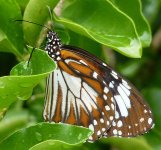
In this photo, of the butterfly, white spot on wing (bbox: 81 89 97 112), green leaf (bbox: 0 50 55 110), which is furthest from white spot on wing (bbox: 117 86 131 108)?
green leaf (bbox: 0 50 55 110)

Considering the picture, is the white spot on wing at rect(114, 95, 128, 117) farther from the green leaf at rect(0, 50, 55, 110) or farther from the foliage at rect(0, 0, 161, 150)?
the green leaf at rect(0, 50, 55, 110)

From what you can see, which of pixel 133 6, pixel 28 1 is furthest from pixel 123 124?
pixel 28 1

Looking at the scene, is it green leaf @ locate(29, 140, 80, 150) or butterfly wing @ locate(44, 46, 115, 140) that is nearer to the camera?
green leaf @ locate(29, 140, 80, 150)

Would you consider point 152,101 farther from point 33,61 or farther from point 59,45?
point 33,61

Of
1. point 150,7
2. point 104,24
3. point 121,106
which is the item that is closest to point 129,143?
point 121,106

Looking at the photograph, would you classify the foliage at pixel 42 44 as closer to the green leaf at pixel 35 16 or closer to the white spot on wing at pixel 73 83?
the green leaf at pixel 35 16

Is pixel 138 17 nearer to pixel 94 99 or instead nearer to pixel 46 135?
pixel 94 99

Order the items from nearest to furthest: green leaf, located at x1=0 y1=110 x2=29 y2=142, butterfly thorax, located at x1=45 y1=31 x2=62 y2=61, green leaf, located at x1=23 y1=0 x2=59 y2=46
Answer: green leaf, located at x1=23 y1=0 x2=59 y2=46, butterfly thorax, located at x1=45 y1=31 x2=62 y2=61, green leaf, located at x1=0 y1=110 x2=29 y2=142
